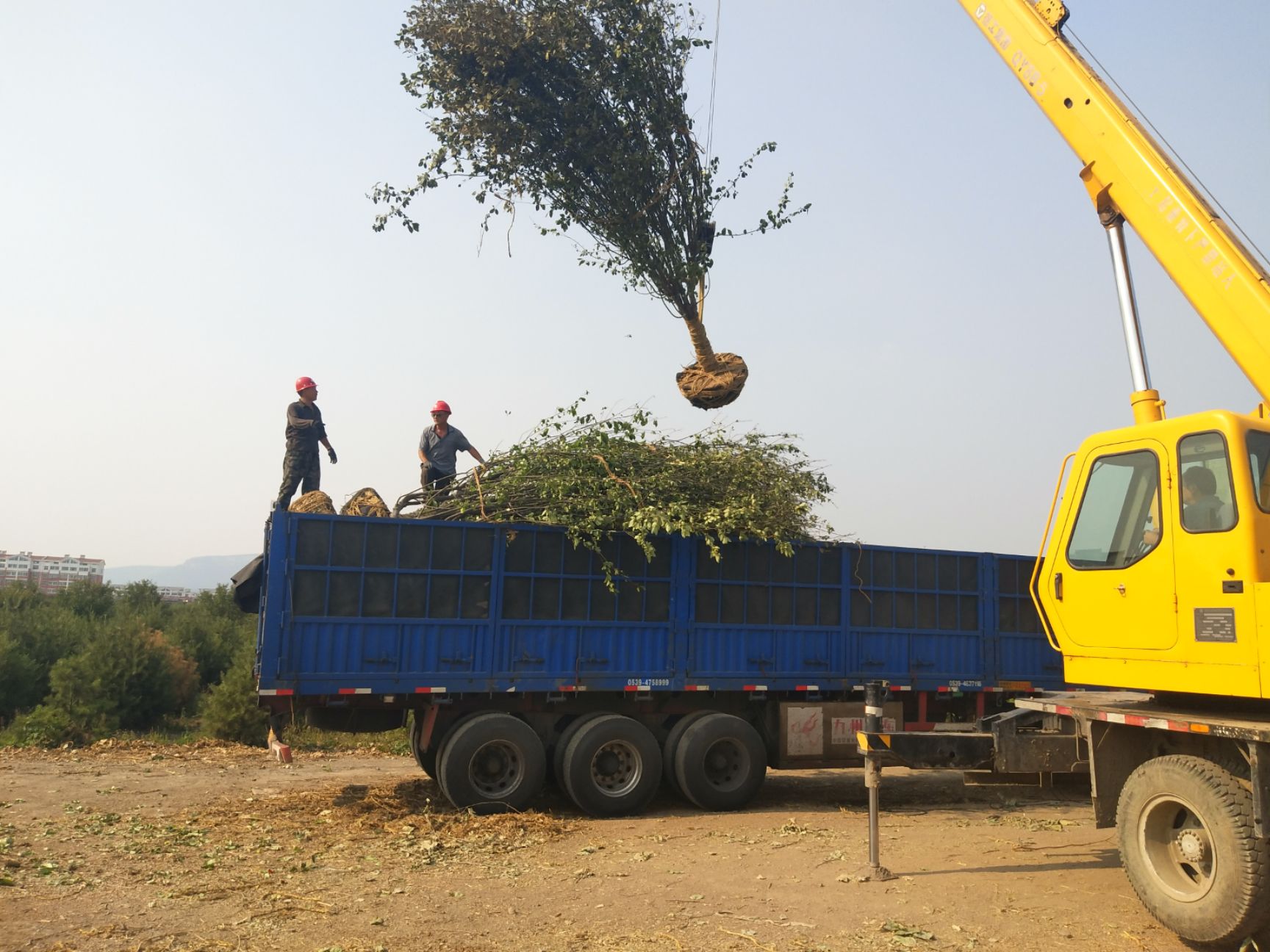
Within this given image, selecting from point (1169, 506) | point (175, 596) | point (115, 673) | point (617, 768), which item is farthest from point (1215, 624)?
point (175, 596)

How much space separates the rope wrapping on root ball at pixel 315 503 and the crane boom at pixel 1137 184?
7794 millimetres

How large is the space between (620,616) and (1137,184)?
5.92 metres

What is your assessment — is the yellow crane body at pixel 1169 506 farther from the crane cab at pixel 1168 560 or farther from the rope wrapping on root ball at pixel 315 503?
the rope wrapping on root ball at pixel 315 503

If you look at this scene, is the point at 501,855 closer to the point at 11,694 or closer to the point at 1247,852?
the point at 1247,852

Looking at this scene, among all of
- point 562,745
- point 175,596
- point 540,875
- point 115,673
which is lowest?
point 540,875

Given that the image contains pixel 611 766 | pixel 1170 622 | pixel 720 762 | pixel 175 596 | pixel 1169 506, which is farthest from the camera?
pixel 175 596

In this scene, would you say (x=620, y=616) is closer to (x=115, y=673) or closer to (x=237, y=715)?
(x=237, y=715)

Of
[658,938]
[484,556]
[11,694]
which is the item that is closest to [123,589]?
[11,694]

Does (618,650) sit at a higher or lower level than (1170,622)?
lower

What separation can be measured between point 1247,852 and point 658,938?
10.6 ft

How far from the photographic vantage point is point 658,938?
5.76 metres

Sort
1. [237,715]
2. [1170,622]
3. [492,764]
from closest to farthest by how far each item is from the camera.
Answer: [1170,622] → [492,764] → [237,715]

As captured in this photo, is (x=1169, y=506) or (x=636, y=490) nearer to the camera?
(x=1169, y=506)

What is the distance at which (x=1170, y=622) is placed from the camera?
5.85 meters
